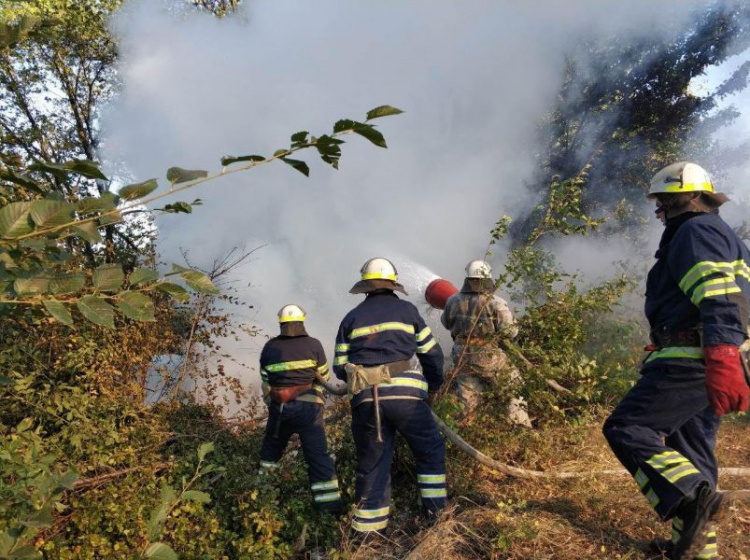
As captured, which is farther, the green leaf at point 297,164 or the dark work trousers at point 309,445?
the dark work trousers at point 309,445

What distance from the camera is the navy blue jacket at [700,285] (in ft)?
7.45

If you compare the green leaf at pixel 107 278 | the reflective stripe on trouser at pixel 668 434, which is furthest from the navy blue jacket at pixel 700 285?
the green leaf at pixel 107 278

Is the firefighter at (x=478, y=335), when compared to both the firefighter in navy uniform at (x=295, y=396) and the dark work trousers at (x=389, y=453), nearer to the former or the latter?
the dark work trousers at (x=389, y=453)

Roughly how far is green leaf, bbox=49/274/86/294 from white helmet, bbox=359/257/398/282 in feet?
9.16

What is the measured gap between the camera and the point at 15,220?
101 cm

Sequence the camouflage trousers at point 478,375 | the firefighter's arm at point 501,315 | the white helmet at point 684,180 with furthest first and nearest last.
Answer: the firefighter's arm at point 501,315 → the camouflage trousers at point 478,375 → the white helmet at point 684,180

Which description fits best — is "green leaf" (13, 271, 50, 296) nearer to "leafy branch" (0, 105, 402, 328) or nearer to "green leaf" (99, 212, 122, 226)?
"leafy branch" (0, 105, 402, 328)

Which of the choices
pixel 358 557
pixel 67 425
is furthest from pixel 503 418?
pixel 67 425

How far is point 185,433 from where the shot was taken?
194 inches

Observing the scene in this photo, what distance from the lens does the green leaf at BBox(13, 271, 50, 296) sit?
3.44 feet

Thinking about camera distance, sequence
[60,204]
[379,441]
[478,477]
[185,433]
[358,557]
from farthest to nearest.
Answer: [185,433] < [478,477] < [379,441] < [358,557] < [60,204]

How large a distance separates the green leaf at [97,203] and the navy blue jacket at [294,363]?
3769 mm

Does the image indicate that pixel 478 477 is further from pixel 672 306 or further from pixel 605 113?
pixel 605 113

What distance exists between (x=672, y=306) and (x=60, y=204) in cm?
260
